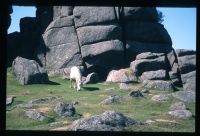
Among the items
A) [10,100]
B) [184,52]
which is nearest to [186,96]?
[10,100]

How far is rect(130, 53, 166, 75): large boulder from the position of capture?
35.7 m

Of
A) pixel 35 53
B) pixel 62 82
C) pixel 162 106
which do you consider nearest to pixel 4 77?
pixel 162 106

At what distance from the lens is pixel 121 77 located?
1304 inches

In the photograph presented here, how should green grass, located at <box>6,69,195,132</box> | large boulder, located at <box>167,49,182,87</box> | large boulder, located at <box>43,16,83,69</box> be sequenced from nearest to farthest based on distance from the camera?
green grass, located at <box>6,69,195,132</box>
large boulder, located at <box>167,49,182,87</box>
large boulder, located at <box>43,16,83,69</box>

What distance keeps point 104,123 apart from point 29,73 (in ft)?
50.3

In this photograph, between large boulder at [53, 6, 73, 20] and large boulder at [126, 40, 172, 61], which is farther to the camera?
large boulder at [53, 6, 73, 20]

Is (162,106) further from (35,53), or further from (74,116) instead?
(35,53)

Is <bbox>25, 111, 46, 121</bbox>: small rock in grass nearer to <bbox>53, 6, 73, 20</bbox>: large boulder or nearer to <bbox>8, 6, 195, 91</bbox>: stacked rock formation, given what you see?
<bbox>8, 6, 195, 91</bbox>: stacked rock formation

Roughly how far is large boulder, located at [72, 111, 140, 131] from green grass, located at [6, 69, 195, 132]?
1.48 ft

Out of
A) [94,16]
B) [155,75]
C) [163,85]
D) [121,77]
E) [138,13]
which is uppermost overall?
[138,13]

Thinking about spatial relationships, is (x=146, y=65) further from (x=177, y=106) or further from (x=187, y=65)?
(x=177, y=106)

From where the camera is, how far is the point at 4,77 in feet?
41.6

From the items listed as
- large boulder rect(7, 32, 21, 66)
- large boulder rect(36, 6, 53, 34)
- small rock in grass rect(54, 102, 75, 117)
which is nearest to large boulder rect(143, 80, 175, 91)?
small rock in grass rect(54, 102, 75, 117)

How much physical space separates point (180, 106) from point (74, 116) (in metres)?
7.26
